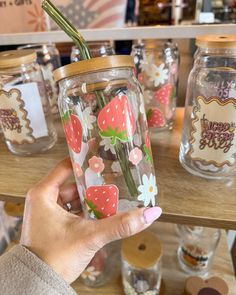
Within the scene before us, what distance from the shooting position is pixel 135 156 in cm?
33

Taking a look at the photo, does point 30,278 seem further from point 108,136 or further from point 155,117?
point 155,117

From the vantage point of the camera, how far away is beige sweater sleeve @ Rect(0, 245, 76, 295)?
0.32 meters

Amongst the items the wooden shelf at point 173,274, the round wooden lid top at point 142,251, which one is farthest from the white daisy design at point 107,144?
the wooden shelf at point 173,274

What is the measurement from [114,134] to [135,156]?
5 centimetres

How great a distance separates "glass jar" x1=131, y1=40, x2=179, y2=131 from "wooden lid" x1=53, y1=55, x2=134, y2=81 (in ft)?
0.65

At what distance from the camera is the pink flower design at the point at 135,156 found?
323 millimetres

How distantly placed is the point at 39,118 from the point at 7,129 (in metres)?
0.05

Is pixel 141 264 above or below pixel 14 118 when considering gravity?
below

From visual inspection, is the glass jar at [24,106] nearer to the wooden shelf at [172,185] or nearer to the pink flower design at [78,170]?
the wooden shelf at [172,185]

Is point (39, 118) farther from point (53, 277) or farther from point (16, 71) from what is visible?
point (53, 277)

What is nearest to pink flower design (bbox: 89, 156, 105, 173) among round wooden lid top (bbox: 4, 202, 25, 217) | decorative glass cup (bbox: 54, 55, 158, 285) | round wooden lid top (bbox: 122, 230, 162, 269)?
decorative glass cup (bbox: 54, 55, 158, 285)

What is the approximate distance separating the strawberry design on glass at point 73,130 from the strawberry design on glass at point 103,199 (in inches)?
1.9

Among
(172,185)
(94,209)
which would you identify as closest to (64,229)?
(94,209)

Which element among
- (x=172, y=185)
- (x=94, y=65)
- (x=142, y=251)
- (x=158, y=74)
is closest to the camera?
(x=94, y=65)
